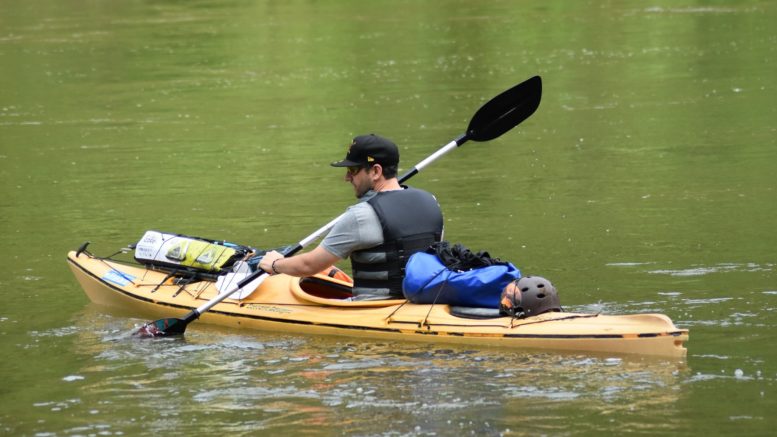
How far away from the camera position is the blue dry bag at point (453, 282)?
7.54 metres

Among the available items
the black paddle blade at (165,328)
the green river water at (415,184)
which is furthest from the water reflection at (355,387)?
the black paddle blade at (165,328)

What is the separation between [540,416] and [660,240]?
13.7ft

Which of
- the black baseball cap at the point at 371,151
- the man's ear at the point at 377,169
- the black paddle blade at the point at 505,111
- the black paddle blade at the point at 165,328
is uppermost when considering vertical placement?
the black paddle blade at the point at 505,111

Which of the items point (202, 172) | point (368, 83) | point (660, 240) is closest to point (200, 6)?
point (368, 83)

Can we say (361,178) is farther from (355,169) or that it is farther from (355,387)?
(355,387)

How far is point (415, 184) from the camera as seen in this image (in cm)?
1322

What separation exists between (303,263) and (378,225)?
46 centimetres

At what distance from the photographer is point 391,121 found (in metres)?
16.9

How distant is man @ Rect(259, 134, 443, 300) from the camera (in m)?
7.75

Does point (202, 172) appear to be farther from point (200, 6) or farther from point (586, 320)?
point (200, 6)

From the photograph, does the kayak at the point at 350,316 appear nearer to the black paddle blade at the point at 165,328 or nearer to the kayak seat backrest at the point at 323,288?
the kayak seat backrest at the point at 323,288

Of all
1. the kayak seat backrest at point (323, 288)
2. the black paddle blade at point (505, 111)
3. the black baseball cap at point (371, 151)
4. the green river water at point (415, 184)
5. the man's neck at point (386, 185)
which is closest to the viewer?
the green river water at point (415, 184)

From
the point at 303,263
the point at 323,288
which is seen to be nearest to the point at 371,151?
the point at 303,263

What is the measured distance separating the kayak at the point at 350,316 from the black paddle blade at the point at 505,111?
1.70 m
